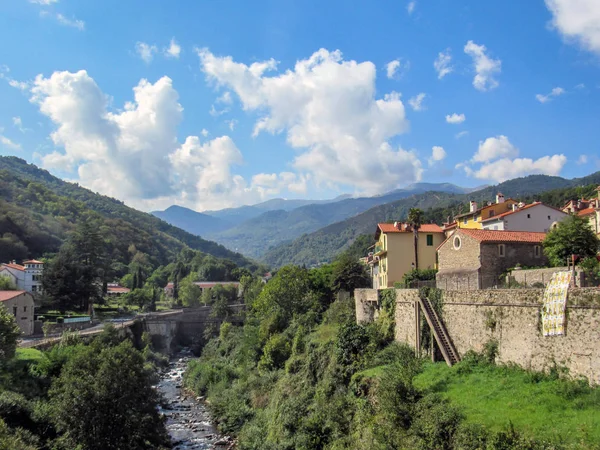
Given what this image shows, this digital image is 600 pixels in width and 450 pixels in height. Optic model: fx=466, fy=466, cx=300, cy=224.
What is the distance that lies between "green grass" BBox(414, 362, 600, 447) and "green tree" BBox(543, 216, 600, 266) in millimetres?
12501

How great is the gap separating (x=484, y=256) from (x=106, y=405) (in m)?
24.6

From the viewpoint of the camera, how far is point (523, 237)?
3269 cm

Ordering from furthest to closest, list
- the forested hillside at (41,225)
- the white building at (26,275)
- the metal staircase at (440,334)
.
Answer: the forested hillside at (41,225), the white building at (26,275), the metal staircase at (440,334)

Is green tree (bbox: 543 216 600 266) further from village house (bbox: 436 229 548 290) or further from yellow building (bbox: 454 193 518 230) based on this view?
yellow building (bbox: 454 193 518 230)

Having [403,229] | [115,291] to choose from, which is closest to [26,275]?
[115,291]

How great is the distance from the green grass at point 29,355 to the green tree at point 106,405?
11251mm

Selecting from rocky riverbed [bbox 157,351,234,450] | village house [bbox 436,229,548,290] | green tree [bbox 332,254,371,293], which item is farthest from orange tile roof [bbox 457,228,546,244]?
rocky riverbed [bbox 157,351,234,450]

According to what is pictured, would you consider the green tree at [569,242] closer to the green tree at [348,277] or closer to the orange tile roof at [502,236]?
the orange tile roof at [502,236]

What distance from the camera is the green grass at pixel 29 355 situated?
122 ft

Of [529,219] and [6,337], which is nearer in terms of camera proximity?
[6,337]

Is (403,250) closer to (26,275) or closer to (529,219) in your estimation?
(529,219)

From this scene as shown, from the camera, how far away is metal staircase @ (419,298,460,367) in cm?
2486

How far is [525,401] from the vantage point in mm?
17422

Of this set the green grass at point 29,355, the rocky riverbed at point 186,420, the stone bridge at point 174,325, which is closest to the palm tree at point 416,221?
the rocky riverbed at point 186,420
